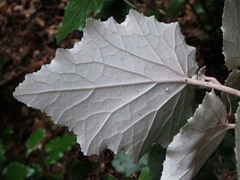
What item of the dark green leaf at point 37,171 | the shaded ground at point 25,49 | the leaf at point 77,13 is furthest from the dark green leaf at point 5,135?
the leaf at point 77,13

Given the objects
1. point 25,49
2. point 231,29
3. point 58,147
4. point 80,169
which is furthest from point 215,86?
point 25,49

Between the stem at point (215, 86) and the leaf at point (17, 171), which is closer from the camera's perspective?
the stem at point (215, 86)

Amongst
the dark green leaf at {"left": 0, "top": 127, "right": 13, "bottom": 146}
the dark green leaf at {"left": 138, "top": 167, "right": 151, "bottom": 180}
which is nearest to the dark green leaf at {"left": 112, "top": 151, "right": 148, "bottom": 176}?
the dark green leaf at {"left": 138, "top": 167, "right": 151, "bottom": 180}

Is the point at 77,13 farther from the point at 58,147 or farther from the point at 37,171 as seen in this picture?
the point at 37,171

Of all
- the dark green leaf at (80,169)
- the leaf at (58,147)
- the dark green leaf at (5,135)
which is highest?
the dark green leaf at (5,135)

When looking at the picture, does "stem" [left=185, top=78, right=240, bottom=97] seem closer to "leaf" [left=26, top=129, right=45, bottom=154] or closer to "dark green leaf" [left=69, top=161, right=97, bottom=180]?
"dark green leaf" [left=69, top=161, right=97, bottom=180]

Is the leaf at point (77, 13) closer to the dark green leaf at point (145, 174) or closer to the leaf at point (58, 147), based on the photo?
the dark green leaf at point (145, 174)
